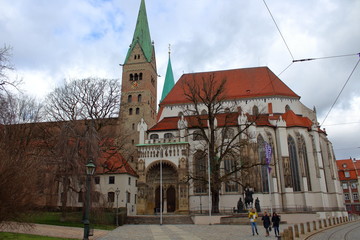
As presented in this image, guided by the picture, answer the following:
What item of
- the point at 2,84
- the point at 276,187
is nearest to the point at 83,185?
the point at 2,84

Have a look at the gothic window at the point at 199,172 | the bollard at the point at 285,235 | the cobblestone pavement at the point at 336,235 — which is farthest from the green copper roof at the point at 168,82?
the bollard at the point at 285,235

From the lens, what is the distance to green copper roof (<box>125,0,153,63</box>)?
51278 mm

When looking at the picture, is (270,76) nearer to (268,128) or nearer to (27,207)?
(268,128)

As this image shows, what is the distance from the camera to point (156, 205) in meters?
37.9

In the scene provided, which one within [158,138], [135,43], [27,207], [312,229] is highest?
[135,43]

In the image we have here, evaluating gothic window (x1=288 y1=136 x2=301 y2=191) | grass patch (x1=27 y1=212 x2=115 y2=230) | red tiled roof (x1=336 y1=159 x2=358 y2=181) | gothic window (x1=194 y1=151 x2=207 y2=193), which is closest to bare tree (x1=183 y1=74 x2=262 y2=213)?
gothic window (x1=194 y1=151 x2=207 y2=193)

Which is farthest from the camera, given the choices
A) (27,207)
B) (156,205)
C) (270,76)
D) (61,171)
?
(270,76)

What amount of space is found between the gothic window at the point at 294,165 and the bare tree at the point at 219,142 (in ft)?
17.8

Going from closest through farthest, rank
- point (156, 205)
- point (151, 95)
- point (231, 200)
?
1. point (231, 200)
2. point (156, 205)
3. point (151, 95)

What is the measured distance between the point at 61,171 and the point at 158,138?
20.5m

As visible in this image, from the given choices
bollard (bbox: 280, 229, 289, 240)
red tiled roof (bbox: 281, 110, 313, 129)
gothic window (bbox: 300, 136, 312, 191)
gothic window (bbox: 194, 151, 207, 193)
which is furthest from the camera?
red tiled roof (bbox: 281, 110, 313, 129)

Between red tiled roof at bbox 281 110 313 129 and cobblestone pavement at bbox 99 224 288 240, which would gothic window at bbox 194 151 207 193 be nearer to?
cobblestone pavement at bbox 99 224 288 240

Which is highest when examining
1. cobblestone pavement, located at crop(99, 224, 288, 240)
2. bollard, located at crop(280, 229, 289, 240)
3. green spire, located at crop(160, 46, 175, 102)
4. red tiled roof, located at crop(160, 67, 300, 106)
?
green spire, located at crop(160, 46, 175, 102)

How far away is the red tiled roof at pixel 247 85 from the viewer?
42.8 metres
